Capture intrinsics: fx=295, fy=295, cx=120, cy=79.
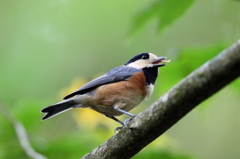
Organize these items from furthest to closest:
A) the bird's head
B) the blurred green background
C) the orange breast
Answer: the blurred green background, the bird's head, the orange breast

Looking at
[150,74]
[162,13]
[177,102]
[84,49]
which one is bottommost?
[177,102]

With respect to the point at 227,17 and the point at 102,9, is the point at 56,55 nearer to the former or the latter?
the point at 102,9

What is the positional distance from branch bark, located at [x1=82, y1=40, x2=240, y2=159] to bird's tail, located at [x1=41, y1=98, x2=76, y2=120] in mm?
1153

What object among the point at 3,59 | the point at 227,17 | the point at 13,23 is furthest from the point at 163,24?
the point at 13,23

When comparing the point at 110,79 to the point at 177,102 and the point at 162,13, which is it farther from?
the point at 177,102

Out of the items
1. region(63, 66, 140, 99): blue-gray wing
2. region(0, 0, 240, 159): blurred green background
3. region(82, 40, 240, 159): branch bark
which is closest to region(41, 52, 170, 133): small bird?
region(63, 66, 140, 99): blue-gray wing

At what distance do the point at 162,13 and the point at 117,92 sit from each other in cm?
120

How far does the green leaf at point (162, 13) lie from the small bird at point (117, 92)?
1007 millimetres

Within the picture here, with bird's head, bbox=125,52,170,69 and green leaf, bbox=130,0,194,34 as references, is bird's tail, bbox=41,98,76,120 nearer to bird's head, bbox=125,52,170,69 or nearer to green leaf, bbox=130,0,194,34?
bird's head, bbox=125,52,170,69

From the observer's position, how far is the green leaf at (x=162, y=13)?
196cm

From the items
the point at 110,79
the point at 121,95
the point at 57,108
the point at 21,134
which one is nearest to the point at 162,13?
the point at 121,95

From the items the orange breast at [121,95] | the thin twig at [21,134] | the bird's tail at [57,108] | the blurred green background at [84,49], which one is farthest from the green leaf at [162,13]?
the blurred green background at [84,49]

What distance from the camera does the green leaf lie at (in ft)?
6.44

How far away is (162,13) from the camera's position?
203 cm
